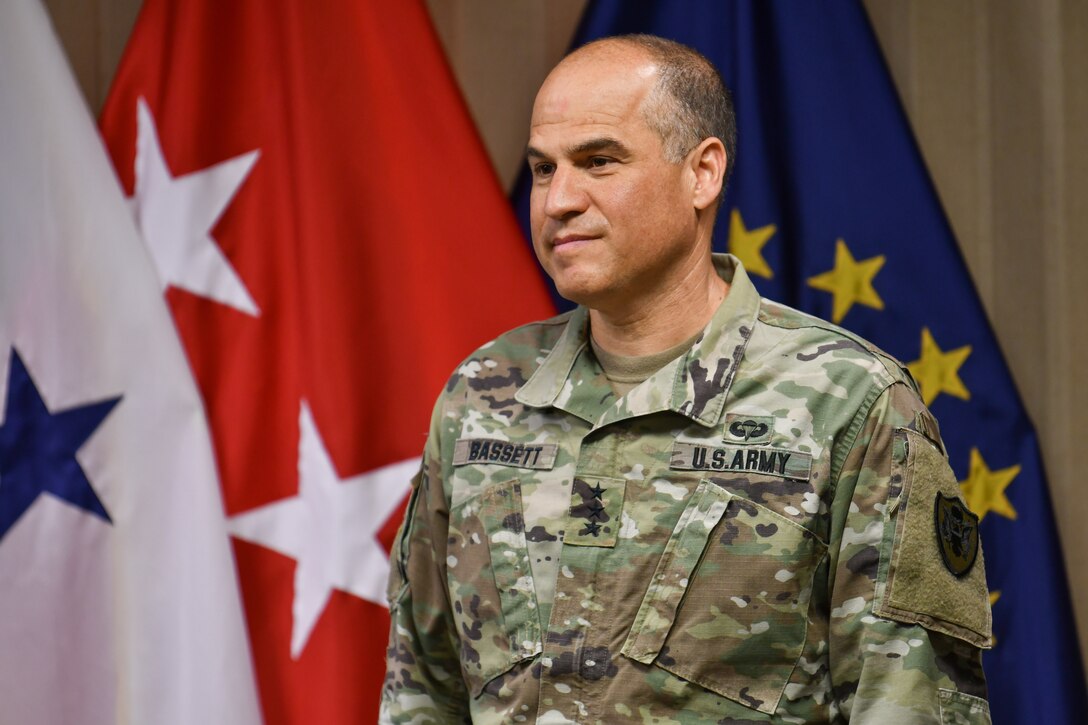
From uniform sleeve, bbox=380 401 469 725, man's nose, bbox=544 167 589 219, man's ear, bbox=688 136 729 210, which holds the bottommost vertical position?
uniform sleeve, bbox=380 401 469 725

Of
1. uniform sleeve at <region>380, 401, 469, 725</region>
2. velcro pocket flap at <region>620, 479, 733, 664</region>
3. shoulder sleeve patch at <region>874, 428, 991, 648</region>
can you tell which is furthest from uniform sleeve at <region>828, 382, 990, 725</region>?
uniform sleeve at <region>380, 401, 469, 725</region>

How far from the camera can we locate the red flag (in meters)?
1.99

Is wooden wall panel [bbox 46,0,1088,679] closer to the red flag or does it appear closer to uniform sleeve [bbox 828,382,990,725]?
the red flag

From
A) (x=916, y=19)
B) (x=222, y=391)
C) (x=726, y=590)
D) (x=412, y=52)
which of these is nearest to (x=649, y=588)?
(x=726, y=590)

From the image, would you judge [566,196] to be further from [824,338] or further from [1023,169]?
[1023,169]

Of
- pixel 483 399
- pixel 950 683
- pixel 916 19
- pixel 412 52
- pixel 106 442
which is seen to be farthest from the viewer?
pixel 916 19

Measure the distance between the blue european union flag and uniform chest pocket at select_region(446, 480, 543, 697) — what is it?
2.62 feet

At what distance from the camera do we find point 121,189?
198 centimetres

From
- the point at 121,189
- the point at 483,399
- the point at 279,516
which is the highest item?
the point at 121,189

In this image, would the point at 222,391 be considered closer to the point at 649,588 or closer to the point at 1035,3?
the point at 649,588

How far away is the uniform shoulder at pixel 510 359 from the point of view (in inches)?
62.1

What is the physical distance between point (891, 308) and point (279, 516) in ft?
3.32

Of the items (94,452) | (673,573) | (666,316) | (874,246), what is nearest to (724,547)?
(673,573)

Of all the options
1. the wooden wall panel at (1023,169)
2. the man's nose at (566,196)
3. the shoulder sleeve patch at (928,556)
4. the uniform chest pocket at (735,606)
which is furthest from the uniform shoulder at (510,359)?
the wooden wall panel at (1023,169)
